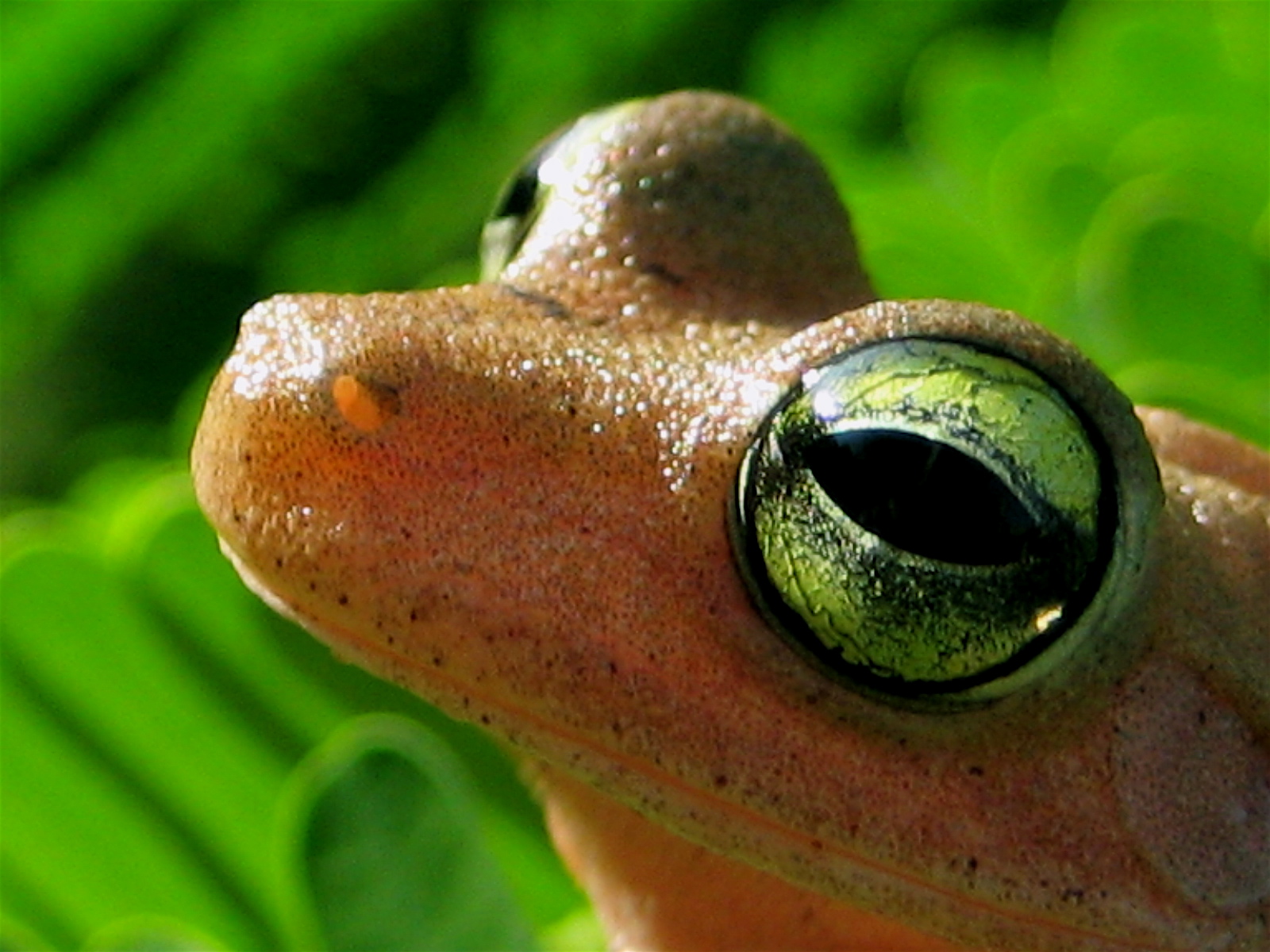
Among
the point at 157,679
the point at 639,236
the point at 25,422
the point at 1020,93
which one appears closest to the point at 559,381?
the point at 639,236

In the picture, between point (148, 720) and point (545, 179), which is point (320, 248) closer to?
point (148, 720)

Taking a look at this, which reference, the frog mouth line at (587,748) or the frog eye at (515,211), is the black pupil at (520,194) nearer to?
the frog eye at (515,211)

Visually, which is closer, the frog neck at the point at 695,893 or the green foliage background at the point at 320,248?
the frog neck at the point at 695,893

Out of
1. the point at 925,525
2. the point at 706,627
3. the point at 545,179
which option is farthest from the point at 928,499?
the point at 545,179

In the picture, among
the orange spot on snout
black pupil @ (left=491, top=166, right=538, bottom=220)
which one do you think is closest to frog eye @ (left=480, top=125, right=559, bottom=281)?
black pupil @ (left=491, top=166, right=538, bottom=220)

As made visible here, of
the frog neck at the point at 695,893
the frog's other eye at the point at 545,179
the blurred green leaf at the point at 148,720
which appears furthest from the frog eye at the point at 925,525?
the blurred green leaf at the point at 148,720

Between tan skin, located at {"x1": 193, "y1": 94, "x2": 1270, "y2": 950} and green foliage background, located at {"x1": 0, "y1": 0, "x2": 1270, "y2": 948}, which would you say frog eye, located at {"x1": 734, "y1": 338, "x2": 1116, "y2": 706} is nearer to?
tan skin, located at {"x1": 193, "y1": 94, "x2": 1270, "y2": 950}

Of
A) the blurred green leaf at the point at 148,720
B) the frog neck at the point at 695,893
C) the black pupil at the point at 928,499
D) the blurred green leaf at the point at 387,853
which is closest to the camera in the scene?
the black pupil at the point at 928,499
